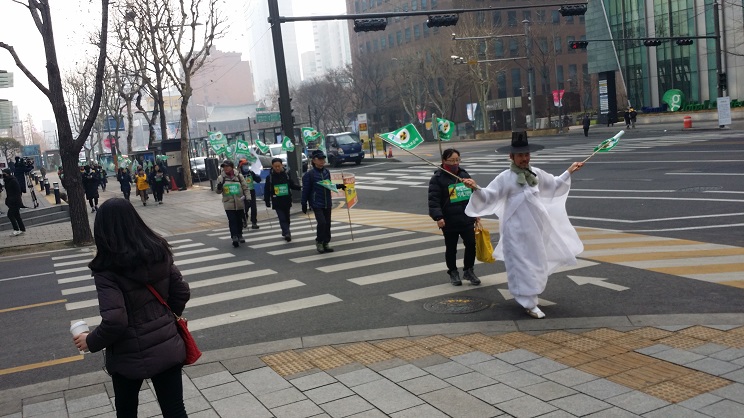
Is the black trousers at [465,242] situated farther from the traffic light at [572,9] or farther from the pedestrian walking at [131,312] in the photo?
the traffic light at [572,9]

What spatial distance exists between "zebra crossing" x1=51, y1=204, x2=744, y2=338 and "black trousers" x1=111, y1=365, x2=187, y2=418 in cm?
399

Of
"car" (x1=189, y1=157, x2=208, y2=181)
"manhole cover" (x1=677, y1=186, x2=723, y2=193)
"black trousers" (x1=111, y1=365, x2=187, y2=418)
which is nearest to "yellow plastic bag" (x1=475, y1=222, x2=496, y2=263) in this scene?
"black trousers" (x1=111, y1=365, x2=187, y2=418)

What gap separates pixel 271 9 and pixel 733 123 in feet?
113

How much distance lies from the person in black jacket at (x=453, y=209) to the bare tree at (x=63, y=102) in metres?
11.0

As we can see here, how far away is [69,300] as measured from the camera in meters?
10.2

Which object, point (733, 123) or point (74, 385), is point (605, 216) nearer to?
point (74, 385)

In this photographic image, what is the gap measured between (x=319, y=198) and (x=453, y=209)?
429 centimetres

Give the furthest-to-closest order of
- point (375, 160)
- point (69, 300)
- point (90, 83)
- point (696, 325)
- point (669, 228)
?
point (90, 83) < point (375, 160) < point (669, 228) < point (69, 300) < point (696, 325)

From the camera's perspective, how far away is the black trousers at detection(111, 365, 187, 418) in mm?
3943

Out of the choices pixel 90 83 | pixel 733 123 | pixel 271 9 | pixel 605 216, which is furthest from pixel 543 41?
pixel 605 216

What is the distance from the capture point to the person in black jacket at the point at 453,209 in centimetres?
888

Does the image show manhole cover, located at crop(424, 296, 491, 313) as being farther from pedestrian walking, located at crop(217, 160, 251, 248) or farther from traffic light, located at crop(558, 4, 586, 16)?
traffic light, located at crop(558, 4, 586, 16)

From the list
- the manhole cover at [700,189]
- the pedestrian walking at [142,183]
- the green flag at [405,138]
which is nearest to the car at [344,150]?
the pedestrian walking at [142,183]

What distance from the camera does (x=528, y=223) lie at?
24.5 feet
